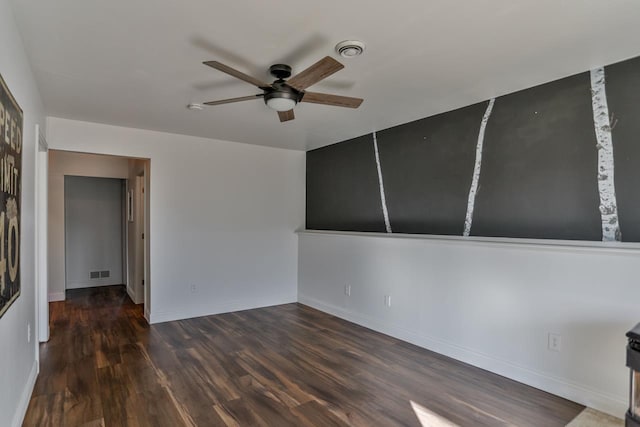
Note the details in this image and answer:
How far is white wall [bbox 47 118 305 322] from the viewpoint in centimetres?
444

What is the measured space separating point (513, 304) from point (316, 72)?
2.37 metres

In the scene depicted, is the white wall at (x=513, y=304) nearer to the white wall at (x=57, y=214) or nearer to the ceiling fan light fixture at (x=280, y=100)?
the ceiling fan light fixture at (x=280, y=100)

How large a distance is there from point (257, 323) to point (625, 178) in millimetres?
3795

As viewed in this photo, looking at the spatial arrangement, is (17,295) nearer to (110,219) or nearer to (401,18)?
(401,18)

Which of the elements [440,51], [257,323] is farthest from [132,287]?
[440,51]

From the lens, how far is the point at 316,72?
212cm

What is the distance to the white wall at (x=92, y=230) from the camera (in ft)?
21.2

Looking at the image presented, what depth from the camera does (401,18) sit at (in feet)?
6.43

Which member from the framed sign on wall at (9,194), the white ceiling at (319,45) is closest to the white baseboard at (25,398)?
the framed sign on wall at (9,194)

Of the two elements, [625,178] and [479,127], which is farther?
[479,127]

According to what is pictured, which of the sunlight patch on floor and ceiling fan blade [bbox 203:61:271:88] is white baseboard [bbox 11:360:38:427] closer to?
ceiling fan blade [bbox 203:61:271:88]

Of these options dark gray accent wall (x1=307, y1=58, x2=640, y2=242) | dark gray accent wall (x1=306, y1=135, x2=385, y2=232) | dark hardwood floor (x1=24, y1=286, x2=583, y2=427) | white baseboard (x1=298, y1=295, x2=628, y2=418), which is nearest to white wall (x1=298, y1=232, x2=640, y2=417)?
white baseboard (x1=298, y1=295, x2=628, y2=418)

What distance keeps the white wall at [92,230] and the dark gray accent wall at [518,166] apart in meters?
4.96

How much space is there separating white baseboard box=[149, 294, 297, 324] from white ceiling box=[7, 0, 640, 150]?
2539mm
